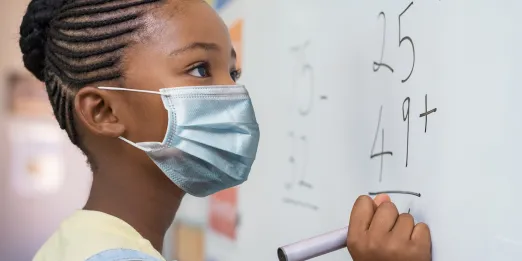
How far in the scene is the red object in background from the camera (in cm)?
104

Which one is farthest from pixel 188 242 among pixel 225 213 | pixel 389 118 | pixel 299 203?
pixel 389 118

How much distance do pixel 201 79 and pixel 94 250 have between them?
0.71ft

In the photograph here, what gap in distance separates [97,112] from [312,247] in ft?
0.98

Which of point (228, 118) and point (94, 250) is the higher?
point (228, 118)

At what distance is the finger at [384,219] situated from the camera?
52 centimetres

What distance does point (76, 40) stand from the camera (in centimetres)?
67

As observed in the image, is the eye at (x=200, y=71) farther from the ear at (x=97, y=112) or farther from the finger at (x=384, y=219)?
the finger at (x=384, y=219)

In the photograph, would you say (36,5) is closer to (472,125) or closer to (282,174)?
(282,174)

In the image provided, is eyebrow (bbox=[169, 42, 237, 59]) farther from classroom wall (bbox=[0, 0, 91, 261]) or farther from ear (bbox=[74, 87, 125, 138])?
classroom wall (bbox=[0, 0, 91, 261])

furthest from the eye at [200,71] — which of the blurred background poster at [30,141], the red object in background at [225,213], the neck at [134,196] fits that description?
the blurred background poster at [30,141]

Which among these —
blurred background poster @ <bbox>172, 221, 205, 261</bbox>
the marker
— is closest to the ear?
the marker

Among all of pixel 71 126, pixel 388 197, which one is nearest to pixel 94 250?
pixel 71 126

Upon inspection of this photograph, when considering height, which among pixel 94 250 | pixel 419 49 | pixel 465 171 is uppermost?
pixel 419 49

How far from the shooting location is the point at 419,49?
0.56 metres
